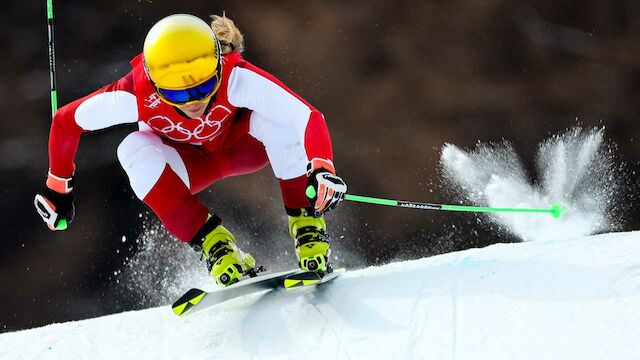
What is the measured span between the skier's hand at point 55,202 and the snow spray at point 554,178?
2.03m

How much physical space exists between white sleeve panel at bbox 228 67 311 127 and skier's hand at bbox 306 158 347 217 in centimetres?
17

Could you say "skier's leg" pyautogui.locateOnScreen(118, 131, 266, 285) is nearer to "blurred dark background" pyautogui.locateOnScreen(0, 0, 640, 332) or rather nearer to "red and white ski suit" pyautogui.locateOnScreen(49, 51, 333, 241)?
"red and white ski suit" pyautogui.locateOnScreen(49, 51, 333, 241)

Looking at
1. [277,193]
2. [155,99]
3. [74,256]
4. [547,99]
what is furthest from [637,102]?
[74,256]

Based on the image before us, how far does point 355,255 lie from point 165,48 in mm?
2774

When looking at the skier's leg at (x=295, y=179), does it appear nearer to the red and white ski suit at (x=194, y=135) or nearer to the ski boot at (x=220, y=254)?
the red and white ski suit at (x=194, y=135)

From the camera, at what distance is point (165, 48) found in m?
2.12

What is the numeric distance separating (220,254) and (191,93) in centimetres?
56

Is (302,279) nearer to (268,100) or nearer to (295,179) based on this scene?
(295,179)

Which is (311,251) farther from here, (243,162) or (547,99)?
(547,99)

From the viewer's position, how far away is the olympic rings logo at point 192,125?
2.35m

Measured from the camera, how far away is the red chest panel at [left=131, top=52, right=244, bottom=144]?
90.4 inches

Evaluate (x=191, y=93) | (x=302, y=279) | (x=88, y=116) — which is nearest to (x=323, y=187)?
(x=302, y=279)

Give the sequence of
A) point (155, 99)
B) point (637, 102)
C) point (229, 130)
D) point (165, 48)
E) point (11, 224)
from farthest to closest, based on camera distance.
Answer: point (11, 224), point (637, 102), point (229, 130), point (155, 99), point (165, 48)

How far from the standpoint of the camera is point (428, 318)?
1.94 metres
